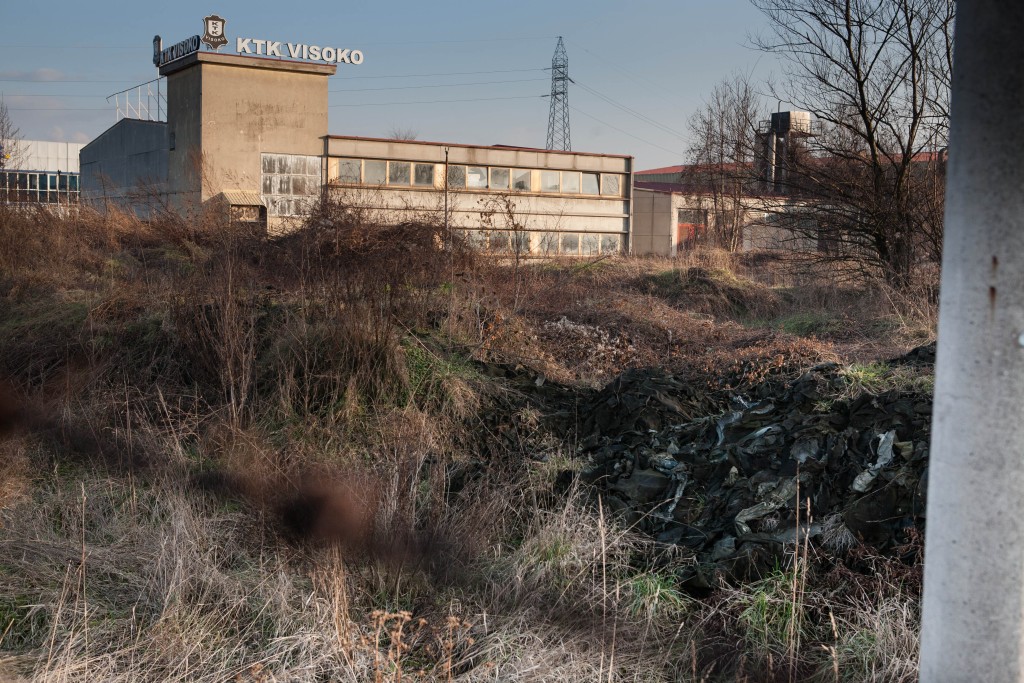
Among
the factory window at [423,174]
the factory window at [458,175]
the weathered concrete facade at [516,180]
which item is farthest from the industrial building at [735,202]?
the factory window at [423,174]

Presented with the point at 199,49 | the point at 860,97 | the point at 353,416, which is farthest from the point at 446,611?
the point at 199,49

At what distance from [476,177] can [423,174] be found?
2183 mm

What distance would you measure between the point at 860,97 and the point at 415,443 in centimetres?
1142

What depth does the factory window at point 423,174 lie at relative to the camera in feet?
111

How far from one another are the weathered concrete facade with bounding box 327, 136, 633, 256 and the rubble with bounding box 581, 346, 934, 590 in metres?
23.2

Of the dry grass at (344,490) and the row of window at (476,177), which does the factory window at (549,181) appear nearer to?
the row of window at (476,177)

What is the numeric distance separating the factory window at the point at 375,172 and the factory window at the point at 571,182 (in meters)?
7.45

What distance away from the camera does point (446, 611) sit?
4.54 m

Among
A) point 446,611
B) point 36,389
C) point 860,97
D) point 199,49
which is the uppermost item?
point 199,49

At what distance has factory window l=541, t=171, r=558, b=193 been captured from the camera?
36344 millimetres

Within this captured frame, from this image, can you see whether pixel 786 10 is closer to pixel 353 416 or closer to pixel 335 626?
pixel 353 416

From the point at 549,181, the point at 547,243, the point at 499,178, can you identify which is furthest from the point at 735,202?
the point at 549,181

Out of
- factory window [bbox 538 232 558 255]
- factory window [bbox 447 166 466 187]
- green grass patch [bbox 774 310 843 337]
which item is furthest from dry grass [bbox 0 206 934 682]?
factory window [bbox 447 166 466 187]

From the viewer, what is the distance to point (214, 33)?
3522 cm
